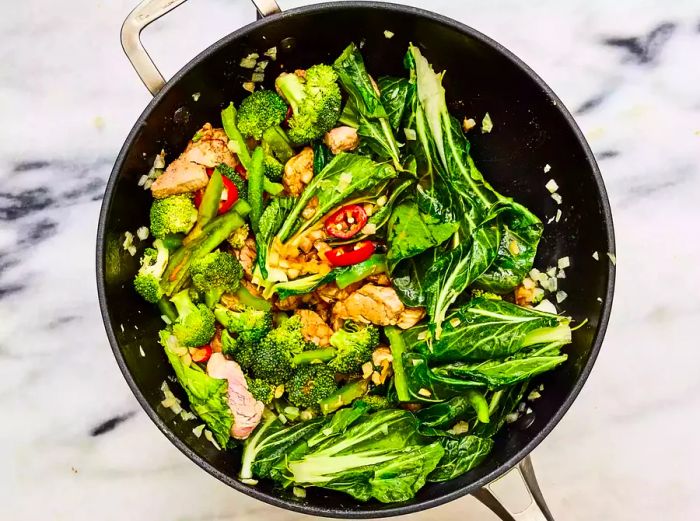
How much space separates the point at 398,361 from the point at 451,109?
2.69 feet

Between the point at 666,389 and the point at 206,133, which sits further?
the point at 666,389

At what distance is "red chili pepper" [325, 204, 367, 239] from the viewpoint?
2.20m

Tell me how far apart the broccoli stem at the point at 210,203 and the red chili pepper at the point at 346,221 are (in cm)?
34

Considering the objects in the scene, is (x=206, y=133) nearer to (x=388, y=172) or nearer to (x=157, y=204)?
(x=157, y=204)

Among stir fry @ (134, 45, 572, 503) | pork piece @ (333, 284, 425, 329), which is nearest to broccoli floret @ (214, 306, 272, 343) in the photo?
stir fry @ (134, 45, 572, 503)

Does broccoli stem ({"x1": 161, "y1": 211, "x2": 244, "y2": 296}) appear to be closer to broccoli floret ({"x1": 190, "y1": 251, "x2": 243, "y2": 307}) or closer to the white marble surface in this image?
broccoli floret ({"x1": 190, "y1": 251, "x2": 243, "y2": 307})

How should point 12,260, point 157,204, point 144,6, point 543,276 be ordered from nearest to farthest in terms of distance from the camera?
1. point 144,6
2. point 157,204
3. point 543,276
4. point 12,260

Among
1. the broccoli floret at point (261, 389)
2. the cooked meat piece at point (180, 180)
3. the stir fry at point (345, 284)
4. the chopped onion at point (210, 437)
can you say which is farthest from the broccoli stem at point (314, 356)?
the cooked meat piece at point (180, 180)

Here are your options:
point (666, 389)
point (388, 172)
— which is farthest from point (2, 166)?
point (666, 389)

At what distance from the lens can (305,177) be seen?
2.22 metres

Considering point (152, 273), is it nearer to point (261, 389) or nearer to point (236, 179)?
point (236, 179)

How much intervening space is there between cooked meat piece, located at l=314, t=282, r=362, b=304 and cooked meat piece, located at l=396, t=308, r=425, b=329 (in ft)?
0.56

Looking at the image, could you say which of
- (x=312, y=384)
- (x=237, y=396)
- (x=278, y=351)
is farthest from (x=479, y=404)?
(x=237, y=396)

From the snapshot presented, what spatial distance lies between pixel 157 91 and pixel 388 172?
0.71m
